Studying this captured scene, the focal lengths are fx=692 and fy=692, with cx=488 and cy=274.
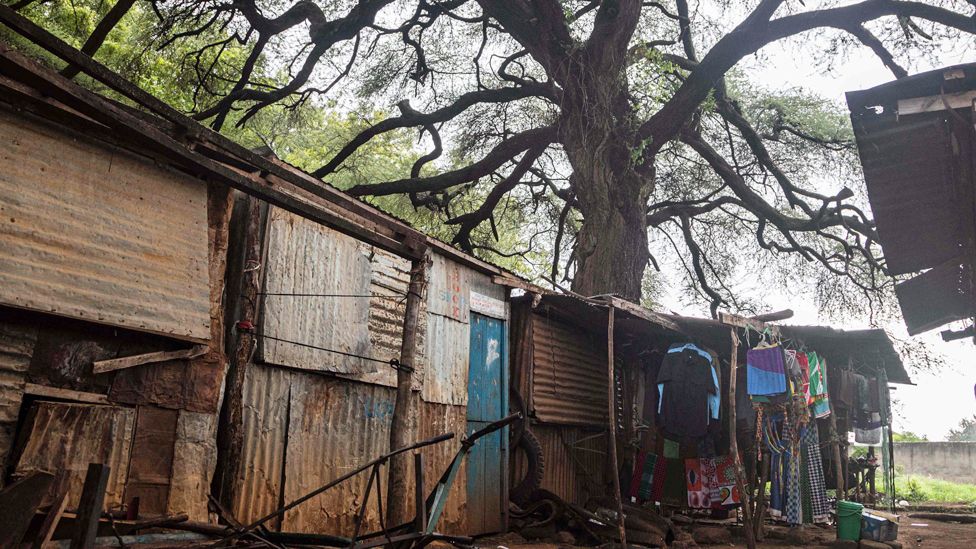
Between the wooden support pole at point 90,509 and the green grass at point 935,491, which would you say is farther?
the green grass at point 935,491

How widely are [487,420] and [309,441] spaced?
3.55 m

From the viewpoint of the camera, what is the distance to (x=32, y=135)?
175 inches

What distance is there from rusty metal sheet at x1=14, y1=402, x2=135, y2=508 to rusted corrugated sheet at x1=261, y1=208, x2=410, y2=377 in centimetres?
149

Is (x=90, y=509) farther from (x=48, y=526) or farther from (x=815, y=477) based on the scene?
(x=815, y=477)

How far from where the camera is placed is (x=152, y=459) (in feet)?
16.6

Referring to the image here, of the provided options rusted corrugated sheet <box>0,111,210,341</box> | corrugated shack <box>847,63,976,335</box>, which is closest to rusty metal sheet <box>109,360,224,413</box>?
rusted corrugated sheet <box>0,111,210,341</box>

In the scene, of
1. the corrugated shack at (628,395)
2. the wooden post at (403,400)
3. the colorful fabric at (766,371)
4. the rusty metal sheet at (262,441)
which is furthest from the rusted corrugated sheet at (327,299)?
the colorful fabric at (766,371)

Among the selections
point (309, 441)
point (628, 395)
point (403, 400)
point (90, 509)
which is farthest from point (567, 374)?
point (90, 509)

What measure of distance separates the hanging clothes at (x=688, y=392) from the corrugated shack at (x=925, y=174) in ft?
10.4

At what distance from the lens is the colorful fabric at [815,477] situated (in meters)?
10.5

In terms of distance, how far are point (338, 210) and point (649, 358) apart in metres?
7.24

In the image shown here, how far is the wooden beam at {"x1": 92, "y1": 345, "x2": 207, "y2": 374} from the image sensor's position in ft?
15.6

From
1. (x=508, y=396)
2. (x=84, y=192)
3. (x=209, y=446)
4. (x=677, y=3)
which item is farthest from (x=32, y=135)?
(x=677, y=3)

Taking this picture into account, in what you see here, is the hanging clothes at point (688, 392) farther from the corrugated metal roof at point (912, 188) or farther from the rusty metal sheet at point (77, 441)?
the rusty metal sheet at point (77, 441)
